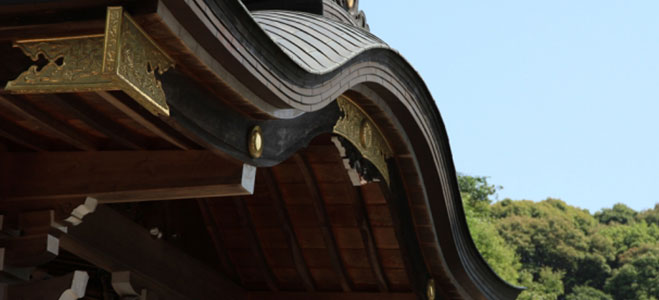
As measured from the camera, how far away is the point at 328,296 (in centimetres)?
712

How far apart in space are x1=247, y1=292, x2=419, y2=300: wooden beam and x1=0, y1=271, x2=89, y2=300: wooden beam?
294 centimetres

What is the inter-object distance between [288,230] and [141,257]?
1.33m

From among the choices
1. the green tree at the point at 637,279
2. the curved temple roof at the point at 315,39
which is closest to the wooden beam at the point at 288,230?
the curved temple roof at the point at 315,39

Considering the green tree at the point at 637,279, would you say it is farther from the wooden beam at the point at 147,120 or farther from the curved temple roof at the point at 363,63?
the wooden beam at the point at 147,120

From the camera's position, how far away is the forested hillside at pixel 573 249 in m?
39.6

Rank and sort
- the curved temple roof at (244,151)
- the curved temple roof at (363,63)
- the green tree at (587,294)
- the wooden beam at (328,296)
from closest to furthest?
the curved temple roof at (244,151), the curved temple roof at (363,63), the wooden beam at (328,296), the green tree at (587,294)

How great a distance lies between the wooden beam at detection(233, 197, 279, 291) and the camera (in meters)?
6.58

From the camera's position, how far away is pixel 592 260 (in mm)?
43188

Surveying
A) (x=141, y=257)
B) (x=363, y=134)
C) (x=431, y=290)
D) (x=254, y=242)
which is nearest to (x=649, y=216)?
(x=431, y=290)

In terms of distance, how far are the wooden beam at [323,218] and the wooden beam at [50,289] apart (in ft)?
6.36

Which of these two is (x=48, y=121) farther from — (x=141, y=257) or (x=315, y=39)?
(x=141, y=257)

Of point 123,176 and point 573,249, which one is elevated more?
point 573,249

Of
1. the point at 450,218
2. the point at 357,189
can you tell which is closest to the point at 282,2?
the point at 357,189

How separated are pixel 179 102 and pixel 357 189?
9.90ft
